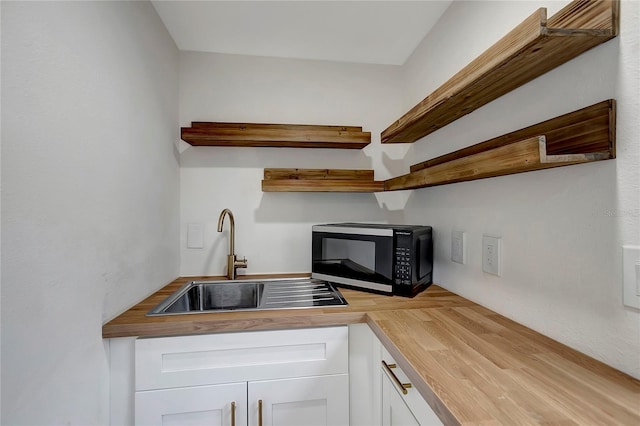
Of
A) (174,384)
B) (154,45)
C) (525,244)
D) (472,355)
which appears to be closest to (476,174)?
(525,244)

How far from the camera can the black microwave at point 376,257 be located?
4.07 ft

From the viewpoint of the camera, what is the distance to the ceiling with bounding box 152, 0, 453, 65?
1.31 meters

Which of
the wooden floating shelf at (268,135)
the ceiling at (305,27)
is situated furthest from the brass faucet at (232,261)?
the ceiling at (305,27)

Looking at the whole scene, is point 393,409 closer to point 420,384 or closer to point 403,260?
point 420,384

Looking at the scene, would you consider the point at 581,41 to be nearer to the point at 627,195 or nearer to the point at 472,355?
the point at 627,195

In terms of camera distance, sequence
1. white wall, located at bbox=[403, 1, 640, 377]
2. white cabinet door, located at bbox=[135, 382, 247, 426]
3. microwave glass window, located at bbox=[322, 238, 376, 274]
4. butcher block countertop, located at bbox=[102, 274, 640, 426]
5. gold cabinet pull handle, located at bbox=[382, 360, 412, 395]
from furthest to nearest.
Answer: microwave glass window, located at bbox=[322, 238, 376, 274] → white cabinet door, located at bbox=[135, 382, 247, 426] → gold cabinet pull handle, located at bbox=[382, 360, 412, 395] → white wall, located at bbox=[403, 1, 640, 377] → butcher block countertop, located at bbox=[102, 274, 640, 426]

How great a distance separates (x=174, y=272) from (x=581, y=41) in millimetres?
1812

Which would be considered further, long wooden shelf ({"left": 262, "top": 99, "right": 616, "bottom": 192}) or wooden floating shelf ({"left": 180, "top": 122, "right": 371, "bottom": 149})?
wooden floating shelf ({"left": 180, "top": 122, "right": 371, "bottom": 149})

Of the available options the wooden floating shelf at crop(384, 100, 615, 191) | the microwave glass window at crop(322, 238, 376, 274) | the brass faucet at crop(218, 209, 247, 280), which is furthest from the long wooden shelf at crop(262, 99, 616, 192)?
the brass faucet at crop(218, 209, 247, 280)

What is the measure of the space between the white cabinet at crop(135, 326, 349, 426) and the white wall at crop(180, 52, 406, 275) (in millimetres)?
708

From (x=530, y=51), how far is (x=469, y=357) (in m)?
0.75

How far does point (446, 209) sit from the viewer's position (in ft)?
4.54

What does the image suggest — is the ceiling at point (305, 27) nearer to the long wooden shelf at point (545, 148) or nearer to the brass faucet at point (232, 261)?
the long wooden shelf at point (545, 148)

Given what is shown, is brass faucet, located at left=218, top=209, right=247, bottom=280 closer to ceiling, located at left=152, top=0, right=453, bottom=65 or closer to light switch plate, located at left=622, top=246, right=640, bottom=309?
ceiling, located at left=152, top=0, right=453, bottom=65
